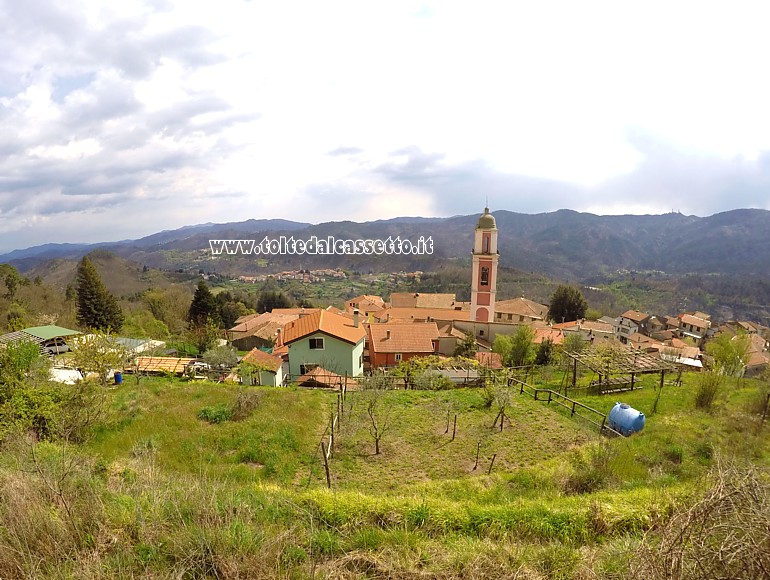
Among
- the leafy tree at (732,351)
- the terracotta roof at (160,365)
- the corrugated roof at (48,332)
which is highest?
the leafy tree at (732,351)

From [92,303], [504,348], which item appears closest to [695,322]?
[504,348]

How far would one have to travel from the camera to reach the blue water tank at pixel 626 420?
1150cm

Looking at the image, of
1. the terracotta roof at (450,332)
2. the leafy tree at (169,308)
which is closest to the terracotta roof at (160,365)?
the leafy tree at (169,308)

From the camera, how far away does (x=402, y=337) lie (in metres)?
31.8

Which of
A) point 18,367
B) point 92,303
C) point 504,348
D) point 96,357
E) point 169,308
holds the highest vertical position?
point 18,367

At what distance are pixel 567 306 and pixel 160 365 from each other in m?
47.4

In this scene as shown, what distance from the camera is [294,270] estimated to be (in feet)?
604

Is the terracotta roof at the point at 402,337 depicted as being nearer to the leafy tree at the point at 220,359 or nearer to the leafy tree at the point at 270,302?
the leafy tree at the point at 220,359

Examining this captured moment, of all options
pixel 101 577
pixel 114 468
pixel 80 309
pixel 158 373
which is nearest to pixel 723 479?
pixel 101 577

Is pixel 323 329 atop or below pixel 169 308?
atop

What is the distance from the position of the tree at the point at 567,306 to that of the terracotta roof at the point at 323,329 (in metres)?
34.7

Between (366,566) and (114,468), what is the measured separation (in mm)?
5516

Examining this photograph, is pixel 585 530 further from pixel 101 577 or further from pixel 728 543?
pixel 101 577

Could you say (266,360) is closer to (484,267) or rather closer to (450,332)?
(450,332)
